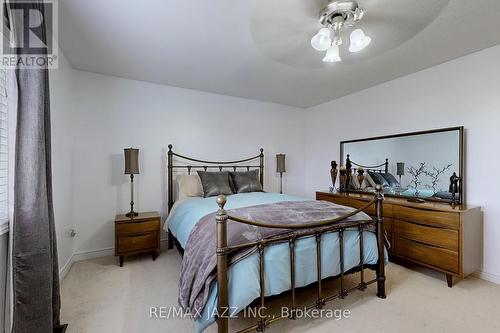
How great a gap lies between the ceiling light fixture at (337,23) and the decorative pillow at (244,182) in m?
2.09

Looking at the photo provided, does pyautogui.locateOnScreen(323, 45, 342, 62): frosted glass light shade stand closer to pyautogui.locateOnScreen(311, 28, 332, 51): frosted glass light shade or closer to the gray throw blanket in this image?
pyautogui.locateOnScreen(311, 28, 332, 51): frosted glass light shade

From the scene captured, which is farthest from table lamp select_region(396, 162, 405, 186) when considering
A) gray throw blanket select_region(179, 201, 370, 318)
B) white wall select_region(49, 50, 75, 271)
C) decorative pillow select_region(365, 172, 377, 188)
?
white wall select_region(49, 50, 75, 271)

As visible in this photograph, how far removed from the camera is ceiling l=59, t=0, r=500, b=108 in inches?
69.4

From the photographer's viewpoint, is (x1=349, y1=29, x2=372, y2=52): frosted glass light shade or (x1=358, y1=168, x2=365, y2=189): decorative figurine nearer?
(x1=349, y1=29, x2=372, y2=52): frosted glass light shade

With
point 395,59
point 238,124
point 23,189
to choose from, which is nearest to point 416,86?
point 395,59

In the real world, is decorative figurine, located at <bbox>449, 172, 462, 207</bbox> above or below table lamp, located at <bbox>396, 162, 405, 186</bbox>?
below


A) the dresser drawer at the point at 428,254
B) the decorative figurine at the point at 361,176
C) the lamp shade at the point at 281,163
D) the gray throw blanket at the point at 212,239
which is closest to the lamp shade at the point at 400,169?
the decorative figurine at the point at 361,176

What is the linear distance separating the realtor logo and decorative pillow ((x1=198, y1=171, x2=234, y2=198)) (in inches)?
82.0

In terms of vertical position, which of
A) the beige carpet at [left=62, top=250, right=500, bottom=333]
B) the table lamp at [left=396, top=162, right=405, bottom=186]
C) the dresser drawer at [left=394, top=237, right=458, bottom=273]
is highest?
the table lamp at [left=396, top=162, right=405, bottom=186]

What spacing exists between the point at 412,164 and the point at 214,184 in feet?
8.78

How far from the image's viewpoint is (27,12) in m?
1.32

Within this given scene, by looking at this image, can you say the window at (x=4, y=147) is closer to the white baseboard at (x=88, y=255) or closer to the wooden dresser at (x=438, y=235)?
the white baseboard at (x=88, y=255)

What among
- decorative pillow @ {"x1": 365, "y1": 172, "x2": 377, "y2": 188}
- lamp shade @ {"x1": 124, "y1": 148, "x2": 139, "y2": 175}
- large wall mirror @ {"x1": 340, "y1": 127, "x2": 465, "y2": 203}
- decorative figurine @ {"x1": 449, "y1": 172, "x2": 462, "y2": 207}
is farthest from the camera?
decorative pillow @ {"x1": 365, "y1": 172, "x2": 377, "y2": 188}

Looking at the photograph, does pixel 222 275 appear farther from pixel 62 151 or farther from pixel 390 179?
pixel 390 179
